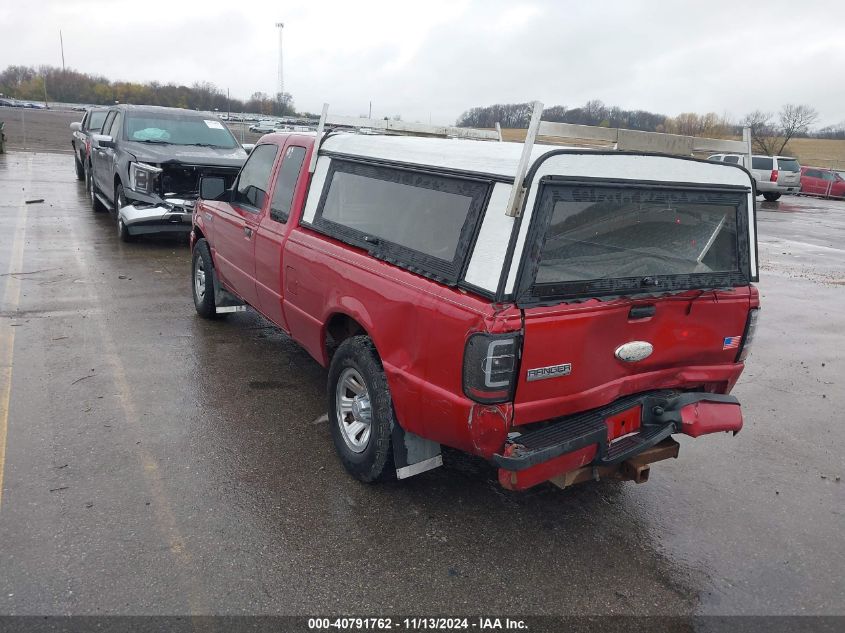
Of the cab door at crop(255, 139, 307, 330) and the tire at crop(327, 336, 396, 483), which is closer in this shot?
the tire at crop(327, 336, 396, 483)

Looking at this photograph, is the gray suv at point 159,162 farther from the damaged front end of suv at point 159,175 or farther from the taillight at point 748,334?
the taillight at point 748,334

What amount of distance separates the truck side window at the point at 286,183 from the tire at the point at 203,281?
5.57 ft

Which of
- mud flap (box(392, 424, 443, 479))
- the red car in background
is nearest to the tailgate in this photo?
mud flap (box(392, 424, 443, 479))

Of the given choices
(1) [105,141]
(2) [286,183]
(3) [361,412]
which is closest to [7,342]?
(2) [286,183]

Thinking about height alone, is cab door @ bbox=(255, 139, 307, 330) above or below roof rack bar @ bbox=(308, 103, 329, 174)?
below

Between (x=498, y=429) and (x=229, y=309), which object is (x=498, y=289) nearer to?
(x=498, y=429)

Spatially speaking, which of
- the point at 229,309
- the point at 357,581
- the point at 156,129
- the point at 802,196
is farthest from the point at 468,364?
the point at 802,196

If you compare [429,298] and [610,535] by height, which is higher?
[429,298]

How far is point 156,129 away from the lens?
1077 cm

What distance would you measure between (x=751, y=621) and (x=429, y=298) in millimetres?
2036

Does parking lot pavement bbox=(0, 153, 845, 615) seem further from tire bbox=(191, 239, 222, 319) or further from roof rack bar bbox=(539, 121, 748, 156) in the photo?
roof rack bar bbox=(539, 121, 748, 156)

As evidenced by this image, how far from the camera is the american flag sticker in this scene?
3.58 m

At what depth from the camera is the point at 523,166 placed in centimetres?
284

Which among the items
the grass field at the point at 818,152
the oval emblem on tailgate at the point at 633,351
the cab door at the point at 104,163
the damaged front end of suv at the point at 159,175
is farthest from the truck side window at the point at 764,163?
the oval emblem on tailgate at the point at 633,351
